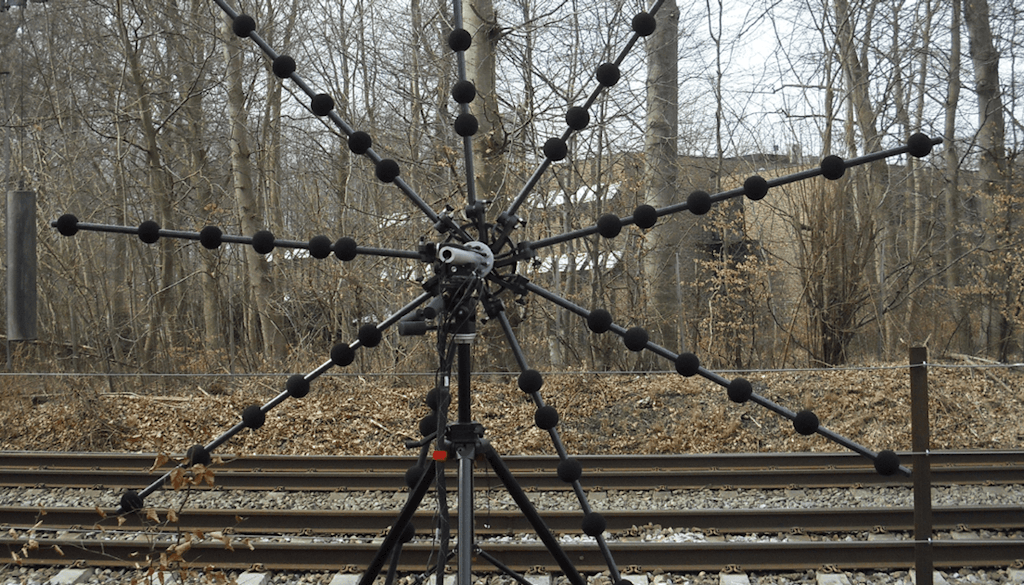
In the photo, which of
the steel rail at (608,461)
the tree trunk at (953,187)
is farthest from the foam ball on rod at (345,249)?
the tree trunk at (953,187)

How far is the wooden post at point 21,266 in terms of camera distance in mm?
2746

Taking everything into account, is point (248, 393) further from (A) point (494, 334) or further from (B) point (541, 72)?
(B) point (541, 72)

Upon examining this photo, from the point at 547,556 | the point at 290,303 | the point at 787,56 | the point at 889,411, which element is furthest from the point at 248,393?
the point at 787,56

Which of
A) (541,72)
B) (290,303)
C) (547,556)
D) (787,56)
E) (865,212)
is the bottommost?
(547,556)

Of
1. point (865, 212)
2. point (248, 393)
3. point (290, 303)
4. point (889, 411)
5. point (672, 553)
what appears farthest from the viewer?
point (290, 303)

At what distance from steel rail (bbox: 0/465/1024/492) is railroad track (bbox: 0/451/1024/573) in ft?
0.03

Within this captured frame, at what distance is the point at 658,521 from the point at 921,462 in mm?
1826

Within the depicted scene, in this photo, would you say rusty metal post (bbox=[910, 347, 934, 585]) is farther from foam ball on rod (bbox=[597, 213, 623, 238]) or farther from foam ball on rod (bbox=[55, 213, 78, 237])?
foam ball on rod (bbox=[55, 213, 78, 237])

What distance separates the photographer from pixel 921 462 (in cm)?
376

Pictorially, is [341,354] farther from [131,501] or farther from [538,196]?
[538,196]

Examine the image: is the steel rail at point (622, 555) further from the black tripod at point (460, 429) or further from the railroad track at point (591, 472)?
the black tripod at point (460, 429)

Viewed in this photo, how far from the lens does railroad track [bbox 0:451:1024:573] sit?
4434mm

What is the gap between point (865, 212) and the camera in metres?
10.5

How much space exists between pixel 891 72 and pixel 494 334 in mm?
9288
